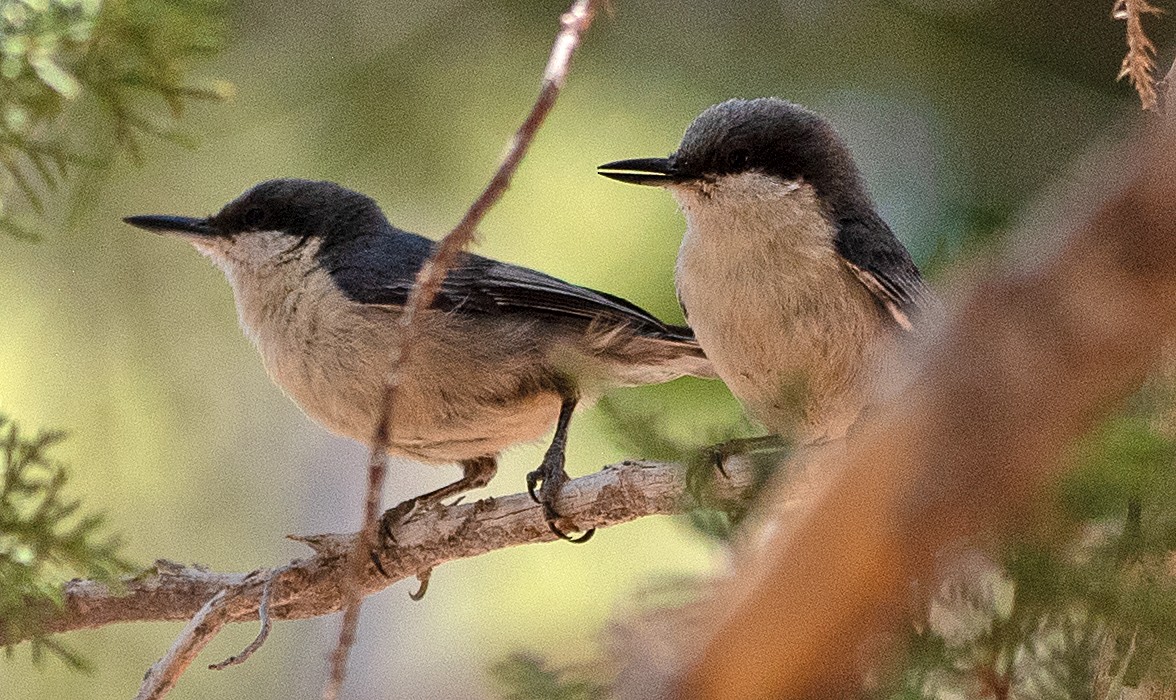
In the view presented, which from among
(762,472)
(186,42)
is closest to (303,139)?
(186,42)

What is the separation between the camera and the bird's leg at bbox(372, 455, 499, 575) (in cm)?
372

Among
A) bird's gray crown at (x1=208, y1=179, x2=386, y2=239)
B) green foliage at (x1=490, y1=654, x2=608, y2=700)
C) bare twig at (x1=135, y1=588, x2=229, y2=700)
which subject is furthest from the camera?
bird's gray crown at (x1=208, y1=179, x2=386, y2=239)

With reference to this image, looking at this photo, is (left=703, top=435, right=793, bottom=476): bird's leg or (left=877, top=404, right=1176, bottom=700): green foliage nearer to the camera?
(left=877, top=404, right=1176, bottom=700): green foliage

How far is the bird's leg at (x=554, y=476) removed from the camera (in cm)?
341

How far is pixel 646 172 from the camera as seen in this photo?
3.43 m

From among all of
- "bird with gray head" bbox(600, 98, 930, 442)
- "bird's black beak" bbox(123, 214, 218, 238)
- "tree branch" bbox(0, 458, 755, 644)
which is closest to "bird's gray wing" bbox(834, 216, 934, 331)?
"bird with gray head" bbox(600, 98, 930, 442)

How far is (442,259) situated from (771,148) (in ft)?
5.70

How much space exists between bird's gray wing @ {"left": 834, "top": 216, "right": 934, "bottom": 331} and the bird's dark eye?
74.7 inches

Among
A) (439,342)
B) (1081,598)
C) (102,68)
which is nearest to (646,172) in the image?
(439,342)

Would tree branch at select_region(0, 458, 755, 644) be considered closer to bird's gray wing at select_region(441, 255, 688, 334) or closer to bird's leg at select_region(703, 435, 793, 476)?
bird's leg at select_region(703, 435, 793, 476)

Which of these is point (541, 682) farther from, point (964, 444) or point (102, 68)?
point (102, 68)

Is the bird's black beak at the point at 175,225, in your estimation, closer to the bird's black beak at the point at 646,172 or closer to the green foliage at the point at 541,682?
the bird's black beak at the point at 646,172

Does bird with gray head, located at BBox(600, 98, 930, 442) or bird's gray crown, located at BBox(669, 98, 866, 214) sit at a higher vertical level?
bird's gray crown, located at BBox(669, 98, 866, 214)

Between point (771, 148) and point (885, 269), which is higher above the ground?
point (771, 148)
